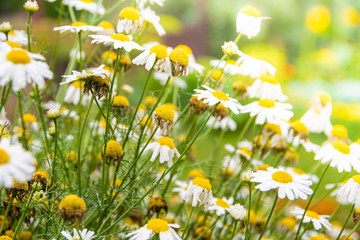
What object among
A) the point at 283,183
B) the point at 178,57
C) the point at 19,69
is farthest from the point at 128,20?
the point at 283,183

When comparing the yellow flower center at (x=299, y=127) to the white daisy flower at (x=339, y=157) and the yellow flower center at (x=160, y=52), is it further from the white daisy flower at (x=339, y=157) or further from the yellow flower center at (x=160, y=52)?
the yellow flower center at (x=160, y=52)

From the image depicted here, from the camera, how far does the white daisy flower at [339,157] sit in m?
0.61

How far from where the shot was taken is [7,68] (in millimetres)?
469

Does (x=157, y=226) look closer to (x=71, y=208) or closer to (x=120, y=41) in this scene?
(x=71, y=208)

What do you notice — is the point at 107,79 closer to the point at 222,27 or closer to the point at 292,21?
the point at 222,27

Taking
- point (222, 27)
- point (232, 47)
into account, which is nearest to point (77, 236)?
point (232, 47)

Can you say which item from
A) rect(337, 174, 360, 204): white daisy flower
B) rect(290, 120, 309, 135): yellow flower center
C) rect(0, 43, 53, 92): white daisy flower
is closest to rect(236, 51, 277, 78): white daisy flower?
rect(290, 120, 309, 135): yellow flower center

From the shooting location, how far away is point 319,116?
79 cm

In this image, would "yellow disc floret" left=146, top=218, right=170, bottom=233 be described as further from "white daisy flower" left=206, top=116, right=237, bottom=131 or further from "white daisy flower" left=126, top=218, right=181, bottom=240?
"white daisy flower" left=206, top=116, right=237, bottom=131

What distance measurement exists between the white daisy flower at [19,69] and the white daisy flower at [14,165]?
8 cm

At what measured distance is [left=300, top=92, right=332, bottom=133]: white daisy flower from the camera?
0.79m

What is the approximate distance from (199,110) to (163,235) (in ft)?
0.78

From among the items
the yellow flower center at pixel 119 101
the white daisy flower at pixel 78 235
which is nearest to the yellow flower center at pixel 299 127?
the yellow flower center at pixel 119 101

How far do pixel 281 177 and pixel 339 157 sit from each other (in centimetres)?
10
